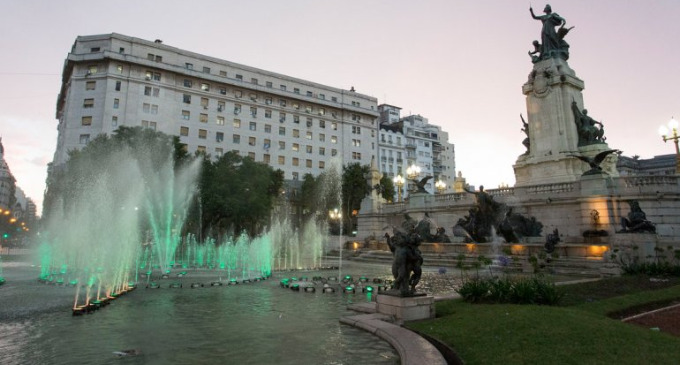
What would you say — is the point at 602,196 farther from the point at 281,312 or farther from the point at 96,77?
the point at 96,77

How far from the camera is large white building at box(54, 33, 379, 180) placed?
53.4 m

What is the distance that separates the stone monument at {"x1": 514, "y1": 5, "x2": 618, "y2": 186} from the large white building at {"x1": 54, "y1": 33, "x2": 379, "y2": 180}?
43.8m

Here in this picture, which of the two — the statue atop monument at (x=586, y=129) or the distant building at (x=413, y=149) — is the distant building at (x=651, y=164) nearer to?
the distant building at (x=413, y=149)

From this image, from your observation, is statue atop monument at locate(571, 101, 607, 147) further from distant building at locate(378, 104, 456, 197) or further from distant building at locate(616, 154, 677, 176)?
distant building at locate(378, 104, 456, 197)

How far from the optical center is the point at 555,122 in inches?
1128

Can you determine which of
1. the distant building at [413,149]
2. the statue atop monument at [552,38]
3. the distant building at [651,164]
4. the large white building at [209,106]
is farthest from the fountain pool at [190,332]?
the distant building at [413,149]

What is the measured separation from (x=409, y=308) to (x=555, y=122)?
86.3 feet

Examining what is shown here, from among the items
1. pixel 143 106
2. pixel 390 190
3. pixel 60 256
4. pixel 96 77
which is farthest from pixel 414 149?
pixel 60 256

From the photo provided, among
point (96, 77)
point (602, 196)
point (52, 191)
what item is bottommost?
point (602, 196)

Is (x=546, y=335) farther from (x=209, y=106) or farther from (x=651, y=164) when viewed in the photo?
(x=651, y=164)

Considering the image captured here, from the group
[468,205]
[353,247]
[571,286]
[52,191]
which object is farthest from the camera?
[52,191]

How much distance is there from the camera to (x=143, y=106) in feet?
182

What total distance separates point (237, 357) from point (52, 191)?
5344cm

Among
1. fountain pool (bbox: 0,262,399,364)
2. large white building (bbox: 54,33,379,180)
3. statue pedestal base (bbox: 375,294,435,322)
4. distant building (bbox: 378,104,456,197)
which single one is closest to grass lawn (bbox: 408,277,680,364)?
statue pedestal base (bbox: 375,294,435,322)
